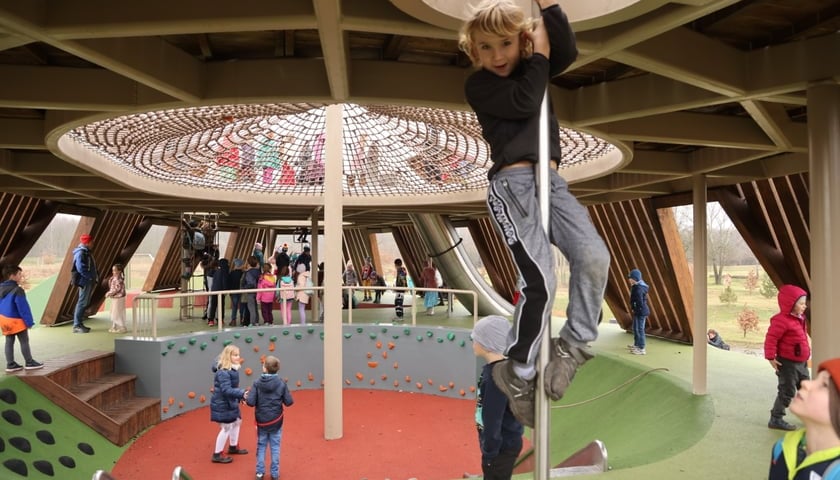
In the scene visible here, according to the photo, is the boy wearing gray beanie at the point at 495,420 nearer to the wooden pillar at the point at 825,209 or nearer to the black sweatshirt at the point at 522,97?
the black sweatshirt at the point at 522,97

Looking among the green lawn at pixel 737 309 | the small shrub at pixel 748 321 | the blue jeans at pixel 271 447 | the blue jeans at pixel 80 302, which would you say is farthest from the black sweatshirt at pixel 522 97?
the small shrub at pixel 748 321

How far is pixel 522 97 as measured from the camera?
1.36 m

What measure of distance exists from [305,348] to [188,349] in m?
2.55

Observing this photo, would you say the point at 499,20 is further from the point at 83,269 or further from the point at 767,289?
the point at 767,289

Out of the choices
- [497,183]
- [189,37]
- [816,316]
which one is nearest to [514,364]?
[497,183]

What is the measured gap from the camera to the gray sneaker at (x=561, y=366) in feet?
4.34

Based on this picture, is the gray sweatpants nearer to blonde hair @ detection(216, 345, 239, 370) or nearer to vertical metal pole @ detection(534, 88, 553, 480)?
vertical metal pole @ detection(534, 88, 553, 480)

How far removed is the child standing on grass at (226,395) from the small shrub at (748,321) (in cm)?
2126

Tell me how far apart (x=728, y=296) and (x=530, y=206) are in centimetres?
2774

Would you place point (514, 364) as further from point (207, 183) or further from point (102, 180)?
point (207, 183)

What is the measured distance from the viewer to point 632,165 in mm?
7602

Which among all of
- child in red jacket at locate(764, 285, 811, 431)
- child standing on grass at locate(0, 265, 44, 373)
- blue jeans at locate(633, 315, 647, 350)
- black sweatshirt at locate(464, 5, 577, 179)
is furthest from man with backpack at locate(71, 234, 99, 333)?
black sweatshirt at locate(464, 5, 577, 179)

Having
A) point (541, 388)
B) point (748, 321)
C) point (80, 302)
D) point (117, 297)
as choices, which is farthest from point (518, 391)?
point (748, 321)

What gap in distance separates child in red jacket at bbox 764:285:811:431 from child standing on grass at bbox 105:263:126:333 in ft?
38.9
